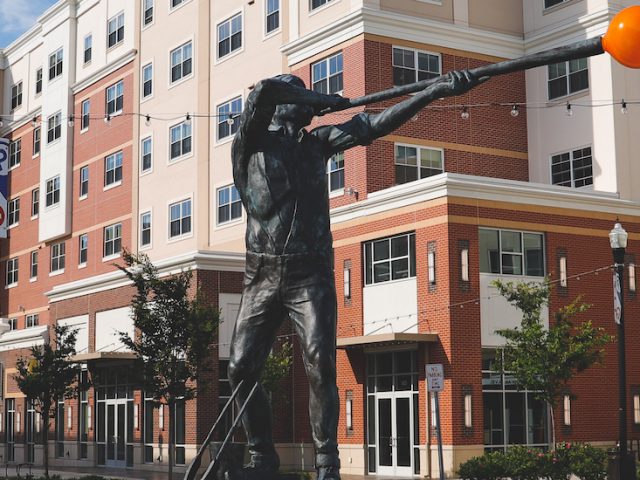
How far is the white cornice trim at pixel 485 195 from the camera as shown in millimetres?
32156

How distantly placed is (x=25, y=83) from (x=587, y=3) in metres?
35.4

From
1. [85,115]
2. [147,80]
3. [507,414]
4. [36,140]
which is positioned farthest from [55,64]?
[507,414]

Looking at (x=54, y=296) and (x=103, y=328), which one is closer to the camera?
(x=103, y=328)

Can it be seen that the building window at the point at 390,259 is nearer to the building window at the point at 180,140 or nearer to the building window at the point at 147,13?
the building window at the point at 180,140

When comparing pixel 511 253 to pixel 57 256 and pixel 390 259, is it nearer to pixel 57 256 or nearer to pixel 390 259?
pixel 390 259

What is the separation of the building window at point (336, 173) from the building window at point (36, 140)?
26.4 meters

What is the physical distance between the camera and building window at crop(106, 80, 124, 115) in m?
52.1

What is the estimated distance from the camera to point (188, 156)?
46.1 metres

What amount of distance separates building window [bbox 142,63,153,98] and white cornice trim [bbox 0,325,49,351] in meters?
11.3

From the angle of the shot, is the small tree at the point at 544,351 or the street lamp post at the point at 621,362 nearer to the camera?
the street lamp post at the point at 621,362

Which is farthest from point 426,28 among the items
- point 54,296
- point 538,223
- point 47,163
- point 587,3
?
point 47,163

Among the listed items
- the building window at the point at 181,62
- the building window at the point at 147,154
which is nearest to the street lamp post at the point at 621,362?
the building window at the point at 181,62

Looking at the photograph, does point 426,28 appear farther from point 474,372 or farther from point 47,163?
point 47,163

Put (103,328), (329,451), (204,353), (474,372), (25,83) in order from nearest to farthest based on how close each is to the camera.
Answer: (329,451) < (204,353) < (474,372) < (103,328) < (25,83)
